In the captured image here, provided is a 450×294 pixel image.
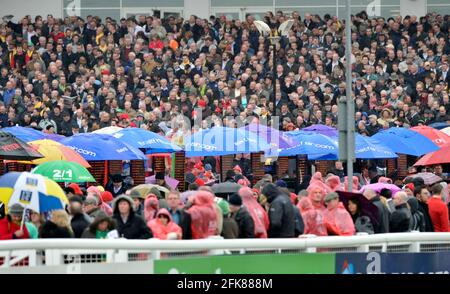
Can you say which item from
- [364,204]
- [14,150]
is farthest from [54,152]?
[364,204]

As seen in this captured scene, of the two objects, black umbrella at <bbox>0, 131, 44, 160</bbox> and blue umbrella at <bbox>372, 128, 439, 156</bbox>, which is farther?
blue umbrella at <bbox>372, 128, 439, 156</bbox>

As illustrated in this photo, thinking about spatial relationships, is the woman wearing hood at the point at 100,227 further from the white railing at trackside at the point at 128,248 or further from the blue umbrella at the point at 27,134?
the blue umbrella at the point at 27,134

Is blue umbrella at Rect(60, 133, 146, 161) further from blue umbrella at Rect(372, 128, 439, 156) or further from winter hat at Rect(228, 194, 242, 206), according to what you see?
winter hat at Rect(228, 194, 242, 206)

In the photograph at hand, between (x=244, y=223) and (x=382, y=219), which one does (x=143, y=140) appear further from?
(x=244, y=223)

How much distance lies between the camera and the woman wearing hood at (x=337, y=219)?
17.7 m

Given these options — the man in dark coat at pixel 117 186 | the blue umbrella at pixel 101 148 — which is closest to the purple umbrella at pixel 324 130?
the blue umbrella at pixel 101 148

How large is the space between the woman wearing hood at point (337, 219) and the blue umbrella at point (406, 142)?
14564 mm

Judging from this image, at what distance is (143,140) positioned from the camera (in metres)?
30.3

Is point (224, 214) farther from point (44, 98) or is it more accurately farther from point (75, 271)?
point (44, 98)

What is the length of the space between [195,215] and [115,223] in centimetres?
96

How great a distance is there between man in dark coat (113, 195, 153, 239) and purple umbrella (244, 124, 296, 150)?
14.4 metres

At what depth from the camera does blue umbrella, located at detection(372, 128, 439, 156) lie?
107 ft

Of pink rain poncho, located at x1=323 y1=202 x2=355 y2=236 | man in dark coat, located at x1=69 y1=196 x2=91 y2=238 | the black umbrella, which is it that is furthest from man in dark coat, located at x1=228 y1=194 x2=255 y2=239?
the black umbrella

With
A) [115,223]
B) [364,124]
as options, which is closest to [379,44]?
[364,124]
